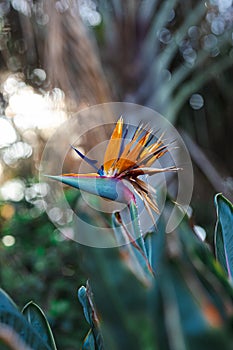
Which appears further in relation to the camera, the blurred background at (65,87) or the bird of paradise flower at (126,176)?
the blurred background at (65,87)

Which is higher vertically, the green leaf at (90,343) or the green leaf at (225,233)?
the green leaf at (225,233)

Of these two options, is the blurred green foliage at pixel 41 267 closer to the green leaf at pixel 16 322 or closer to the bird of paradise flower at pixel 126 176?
the bird of paradise flower at pixel 126 176

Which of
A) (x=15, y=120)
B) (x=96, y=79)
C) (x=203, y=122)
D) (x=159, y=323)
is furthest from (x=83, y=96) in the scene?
(x=159, y=323)

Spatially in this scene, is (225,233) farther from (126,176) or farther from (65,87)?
(65,87)

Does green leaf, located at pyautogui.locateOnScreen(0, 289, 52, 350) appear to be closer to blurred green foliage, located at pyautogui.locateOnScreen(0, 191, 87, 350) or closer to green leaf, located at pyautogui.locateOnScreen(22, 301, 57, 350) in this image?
green leaf, located at pyautogui.locateOnScreen(22, 301, 57, 350)

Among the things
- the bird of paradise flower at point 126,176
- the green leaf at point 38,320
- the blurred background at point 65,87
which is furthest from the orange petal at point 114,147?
the blurred background at point 65,87

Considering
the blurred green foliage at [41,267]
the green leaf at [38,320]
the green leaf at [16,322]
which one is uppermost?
the green leaf at [16,322]

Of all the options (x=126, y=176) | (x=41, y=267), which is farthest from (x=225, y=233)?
(x=41, y=267)
